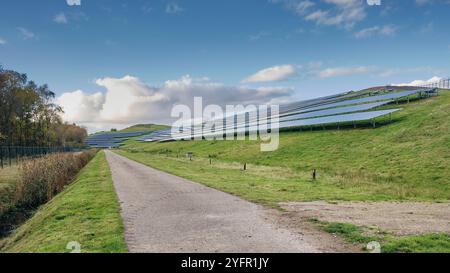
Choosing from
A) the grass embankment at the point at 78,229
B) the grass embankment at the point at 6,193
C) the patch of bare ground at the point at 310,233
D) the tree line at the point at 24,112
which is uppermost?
the tree line at the point at 24,112

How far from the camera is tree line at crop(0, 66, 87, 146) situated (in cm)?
7450

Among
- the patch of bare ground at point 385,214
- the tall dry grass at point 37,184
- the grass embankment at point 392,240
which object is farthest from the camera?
the tall dry grass at point 37,184

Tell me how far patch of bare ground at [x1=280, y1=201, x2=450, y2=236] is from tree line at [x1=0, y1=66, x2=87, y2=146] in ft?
206

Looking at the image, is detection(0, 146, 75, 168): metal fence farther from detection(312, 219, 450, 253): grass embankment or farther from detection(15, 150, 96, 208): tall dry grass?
detection(312, 219, 450, 253): grass embankment

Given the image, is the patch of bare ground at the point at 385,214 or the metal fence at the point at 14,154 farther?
the metal fence at the point at 14,154

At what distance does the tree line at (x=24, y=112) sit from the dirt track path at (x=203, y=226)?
57353 mm

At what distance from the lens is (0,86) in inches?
2840

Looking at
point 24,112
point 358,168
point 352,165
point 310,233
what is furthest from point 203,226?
point 24,112

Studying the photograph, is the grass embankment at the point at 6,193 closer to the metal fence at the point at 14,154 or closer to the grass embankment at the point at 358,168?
the grass embankment at the point at 358,168

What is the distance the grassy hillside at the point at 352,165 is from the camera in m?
22.1

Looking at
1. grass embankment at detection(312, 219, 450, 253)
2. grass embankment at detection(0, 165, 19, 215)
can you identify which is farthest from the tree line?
grass embankment at detection(312, 219, 450, 253)

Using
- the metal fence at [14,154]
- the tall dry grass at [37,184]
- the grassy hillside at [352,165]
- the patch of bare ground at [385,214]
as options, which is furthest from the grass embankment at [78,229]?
the metal fence at [14,154]

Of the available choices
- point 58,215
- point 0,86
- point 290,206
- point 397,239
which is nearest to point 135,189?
point 58,215
